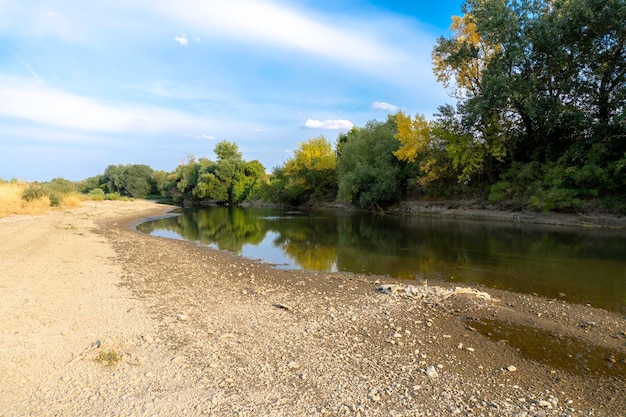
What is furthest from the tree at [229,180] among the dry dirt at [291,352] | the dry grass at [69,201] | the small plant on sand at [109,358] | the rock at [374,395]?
the rock at [374,395]

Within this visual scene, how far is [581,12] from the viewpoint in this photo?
26.9 metres

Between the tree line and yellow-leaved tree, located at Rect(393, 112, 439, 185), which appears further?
yellow-leaved tree, located at Rect(393, 112, 439, 185)

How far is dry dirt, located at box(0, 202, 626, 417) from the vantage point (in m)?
4.73

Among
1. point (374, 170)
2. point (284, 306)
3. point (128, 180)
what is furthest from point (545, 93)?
point (128, 180)

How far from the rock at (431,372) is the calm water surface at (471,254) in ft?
22.4

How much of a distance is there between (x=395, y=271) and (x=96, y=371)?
10.9 metres

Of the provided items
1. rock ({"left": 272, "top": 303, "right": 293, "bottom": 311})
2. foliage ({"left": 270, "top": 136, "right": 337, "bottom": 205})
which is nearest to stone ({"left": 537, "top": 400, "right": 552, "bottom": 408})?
rock ({"left": 272, "top": 303, "right": 293, "bottom": 311})

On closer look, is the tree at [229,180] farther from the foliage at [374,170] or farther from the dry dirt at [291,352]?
the dry dirt at [291,352]

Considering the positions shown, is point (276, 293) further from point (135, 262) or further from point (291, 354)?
point (135, 262)

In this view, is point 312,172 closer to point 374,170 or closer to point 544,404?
point 374,170

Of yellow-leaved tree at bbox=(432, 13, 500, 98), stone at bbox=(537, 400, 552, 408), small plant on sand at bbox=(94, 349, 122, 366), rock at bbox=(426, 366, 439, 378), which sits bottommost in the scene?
stone at bbox=(537, 400, 552, 408)

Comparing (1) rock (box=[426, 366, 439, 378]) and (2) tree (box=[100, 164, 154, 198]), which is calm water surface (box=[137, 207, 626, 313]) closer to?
(1) rock (box=[426, 366, 439, 378])

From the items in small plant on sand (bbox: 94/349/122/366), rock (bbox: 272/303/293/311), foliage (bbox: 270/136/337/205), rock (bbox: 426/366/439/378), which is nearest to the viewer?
rock (bbox: 426/366/439/378)

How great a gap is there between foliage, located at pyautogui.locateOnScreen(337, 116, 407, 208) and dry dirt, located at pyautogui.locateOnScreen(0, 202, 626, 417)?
3397 centimetres
